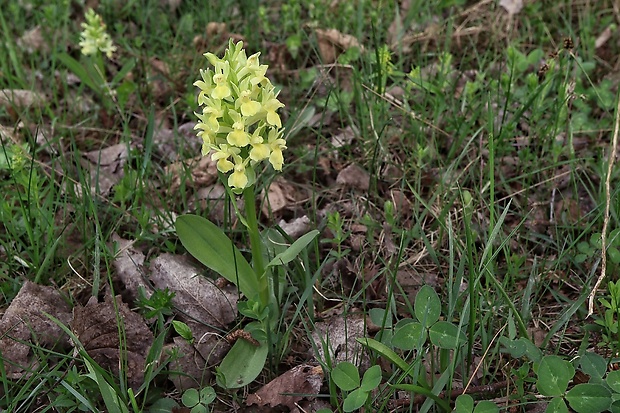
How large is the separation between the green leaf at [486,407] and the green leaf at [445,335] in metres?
0.14

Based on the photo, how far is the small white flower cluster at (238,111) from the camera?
162cm

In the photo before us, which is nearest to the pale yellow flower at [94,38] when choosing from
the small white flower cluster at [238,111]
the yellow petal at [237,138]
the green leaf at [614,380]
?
the small white flower cluster at [238,111]

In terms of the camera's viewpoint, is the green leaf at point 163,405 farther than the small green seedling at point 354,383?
Yes

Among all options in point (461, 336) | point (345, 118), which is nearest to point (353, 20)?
point (345, 118)

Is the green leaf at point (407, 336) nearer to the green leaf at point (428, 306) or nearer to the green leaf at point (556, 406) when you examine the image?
the green leaf at point (428, 306)

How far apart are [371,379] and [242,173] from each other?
0.61 meters

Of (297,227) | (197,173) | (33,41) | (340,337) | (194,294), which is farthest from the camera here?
(33,41)

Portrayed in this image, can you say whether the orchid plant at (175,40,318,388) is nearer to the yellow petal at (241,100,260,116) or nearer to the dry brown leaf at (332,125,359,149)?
the yellow petal at (241,100,260,116)

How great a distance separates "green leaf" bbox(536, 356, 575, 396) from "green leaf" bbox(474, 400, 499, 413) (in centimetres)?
11

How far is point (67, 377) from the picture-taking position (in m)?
1.74

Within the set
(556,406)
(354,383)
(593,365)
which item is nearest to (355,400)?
(354,383)

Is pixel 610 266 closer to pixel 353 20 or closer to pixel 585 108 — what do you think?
pixel 585 108

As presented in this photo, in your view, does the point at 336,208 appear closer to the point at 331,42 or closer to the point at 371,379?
the point at 371,379

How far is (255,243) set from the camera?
6.07ft
